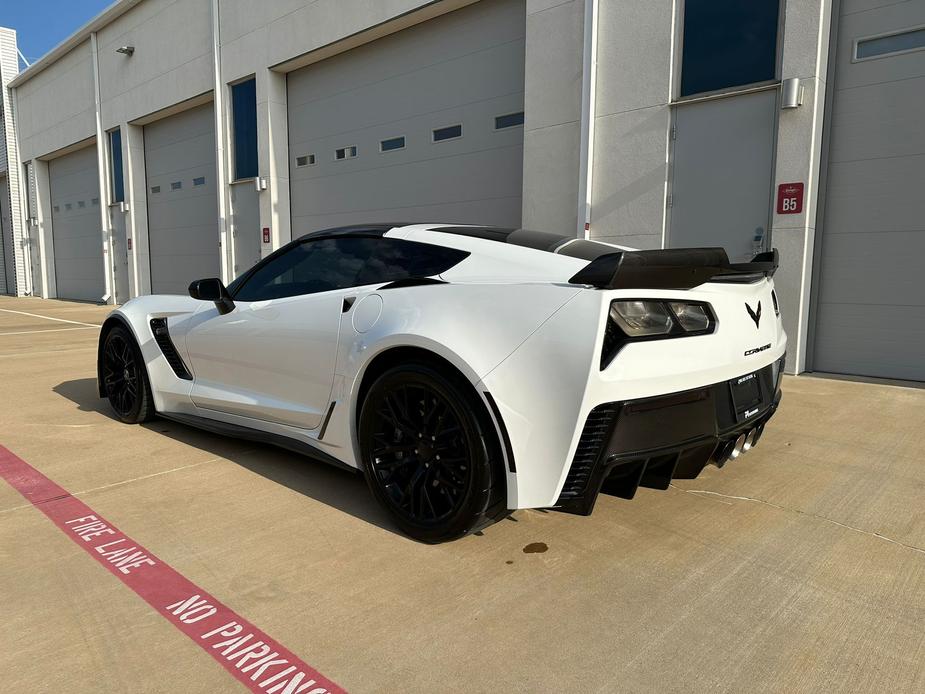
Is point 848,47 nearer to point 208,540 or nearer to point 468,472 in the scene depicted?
point 468,472

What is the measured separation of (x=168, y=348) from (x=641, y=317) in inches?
119

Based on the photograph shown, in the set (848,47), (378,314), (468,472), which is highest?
(848,47)

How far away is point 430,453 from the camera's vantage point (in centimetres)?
249

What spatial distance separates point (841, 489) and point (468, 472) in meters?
2.04

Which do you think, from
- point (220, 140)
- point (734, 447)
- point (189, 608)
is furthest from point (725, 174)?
point (220, 140)

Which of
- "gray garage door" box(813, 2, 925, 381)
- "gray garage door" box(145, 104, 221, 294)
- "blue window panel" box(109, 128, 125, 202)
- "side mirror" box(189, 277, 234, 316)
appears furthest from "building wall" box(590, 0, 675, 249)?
"blue window panel" box(109, 128, 125, 202)

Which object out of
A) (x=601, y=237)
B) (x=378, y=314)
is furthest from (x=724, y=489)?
(x=601, y=237)

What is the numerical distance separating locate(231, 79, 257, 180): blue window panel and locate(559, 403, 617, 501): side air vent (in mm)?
12746

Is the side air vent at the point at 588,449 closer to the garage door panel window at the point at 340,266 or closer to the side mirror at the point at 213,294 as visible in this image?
the garage door panel window at the point at 340,266

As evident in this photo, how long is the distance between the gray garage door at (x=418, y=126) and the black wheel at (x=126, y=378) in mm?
5847

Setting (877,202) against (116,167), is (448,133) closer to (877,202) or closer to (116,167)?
(877,202)

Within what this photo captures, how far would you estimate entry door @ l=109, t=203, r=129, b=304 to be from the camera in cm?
1855

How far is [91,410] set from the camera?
4844mm

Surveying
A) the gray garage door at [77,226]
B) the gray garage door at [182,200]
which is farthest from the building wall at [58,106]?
the gray garage door at [182,200]
